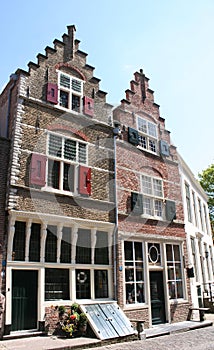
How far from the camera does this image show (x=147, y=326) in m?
12.2

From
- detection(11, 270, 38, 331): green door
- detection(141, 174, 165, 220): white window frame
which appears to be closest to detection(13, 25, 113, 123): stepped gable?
detection(141, 174, 165, 220): white window frame

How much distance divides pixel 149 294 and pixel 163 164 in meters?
6.23

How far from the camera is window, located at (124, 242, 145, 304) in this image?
39.9 ft

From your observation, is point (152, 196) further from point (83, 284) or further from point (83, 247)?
point (83, 284)

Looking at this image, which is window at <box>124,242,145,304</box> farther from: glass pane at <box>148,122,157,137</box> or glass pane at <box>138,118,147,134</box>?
glass pane at <box>148,122,157,137</box>

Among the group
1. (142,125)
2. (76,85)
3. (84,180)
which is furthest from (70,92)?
(142,125)

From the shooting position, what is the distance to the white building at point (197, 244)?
15.8 meters

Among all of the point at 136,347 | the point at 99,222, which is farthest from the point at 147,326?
the point at 99,222

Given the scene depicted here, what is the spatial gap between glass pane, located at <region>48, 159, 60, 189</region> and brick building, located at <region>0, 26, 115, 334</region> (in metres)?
0.04

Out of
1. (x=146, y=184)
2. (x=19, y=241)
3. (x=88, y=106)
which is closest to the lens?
(x=19, y=241)

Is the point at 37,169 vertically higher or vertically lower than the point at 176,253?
higher

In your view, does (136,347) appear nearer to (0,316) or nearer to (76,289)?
(76,289)

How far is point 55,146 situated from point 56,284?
471 cm

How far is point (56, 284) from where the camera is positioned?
34.0ft
